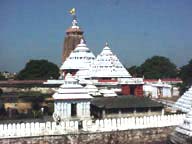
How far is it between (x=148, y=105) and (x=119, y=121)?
4.61 m

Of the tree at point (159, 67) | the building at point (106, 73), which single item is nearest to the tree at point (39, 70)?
the building at point (106, 73)

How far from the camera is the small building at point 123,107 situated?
81.7 ft

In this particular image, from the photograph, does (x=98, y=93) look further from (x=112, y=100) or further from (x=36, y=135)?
(x=36, y=135)

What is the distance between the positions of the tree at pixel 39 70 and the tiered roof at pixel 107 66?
1724 cm

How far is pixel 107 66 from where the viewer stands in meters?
42.6

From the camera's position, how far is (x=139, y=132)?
22109 millimetres

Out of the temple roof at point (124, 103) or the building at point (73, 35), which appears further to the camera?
the building at point (73, 35)

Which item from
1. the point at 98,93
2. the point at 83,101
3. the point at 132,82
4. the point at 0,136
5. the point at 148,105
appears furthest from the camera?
the point at 132,82

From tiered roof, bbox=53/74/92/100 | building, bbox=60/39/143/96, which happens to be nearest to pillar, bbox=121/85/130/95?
building, bbox=60/39/143/96

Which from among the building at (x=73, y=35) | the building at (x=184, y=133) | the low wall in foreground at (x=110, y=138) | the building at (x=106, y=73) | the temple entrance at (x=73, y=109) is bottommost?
the low wall in foreground at (x=110, y=138)

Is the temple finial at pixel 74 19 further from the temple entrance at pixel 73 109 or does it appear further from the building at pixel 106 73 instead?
the temple entrance at pixel 73 109

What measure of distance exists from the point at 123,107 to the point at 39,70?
3671 cm

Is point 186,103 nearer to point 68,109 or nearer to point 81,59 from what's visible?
point 68,109

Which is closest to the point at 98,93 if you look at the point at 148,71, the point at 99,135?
the point at 99,135
